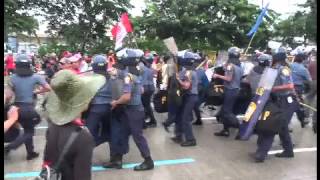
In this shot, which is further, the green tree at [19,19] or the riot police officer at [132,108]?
the green tree at [19,19]

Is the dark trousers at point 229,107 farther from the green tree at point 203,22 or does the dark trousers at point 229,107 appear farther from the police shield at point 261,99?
the green tree at point 203,22

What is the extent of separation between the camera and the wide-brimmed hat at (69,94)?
306 centimetres

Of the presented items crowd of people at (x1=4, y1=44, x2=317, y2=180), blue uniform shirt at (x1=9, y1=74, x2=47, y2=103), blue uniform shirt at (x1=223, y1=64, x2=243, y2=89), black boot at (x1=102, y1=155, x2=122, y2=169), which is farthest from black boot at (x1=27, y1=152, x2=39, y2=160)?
blue uniform shirt at (x1=223, y1=64, x2=243, y2=89)

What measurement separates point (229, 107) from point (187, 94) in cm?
111

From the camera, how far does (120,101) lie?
18.7ft

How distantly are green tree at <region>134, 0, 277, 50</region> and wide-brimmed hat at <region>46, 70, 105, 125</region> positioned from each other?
18.7 m

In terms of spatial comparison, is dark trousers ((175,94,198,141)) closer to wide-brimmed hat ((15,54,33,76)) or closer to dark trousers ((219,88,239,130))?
dark trousers ((219,88,239,130))

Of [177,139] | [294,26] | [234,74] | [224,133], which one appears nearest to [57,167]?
[177,139]

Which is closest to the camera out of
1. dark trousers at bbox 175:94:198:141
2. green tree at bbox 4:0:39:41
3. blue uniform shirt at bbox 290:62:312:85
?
dark trousers at bbox 175:94:198:141

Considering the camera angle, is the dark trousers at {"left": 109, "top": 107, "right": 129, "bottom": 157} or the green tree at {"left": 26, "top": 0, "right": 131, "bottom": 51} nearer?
the dark trousers at {"left": 109, "top": 107, "right": 129, "bottom": 157}

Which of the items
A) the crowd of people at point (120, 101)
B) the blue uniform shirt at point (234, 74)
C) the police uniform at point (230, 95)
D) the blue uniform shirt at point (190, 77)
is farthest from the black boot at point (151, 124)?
the blue uniform shirt at point (190, 77)

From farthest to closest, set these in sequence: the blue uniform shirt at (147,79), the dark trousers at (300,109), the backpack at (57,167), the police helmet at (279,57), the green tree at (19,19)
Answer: the green tree at (19,19) < the blue uniform shirt at (147,79) < the dark trousers at (300,109) < the police helmet at (279,57) < the backpack at (57,167)

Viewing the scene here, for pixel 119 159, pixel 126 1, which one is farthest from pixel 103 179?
pixel 126 1

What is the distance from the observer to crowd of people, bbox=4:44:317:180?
314cm
